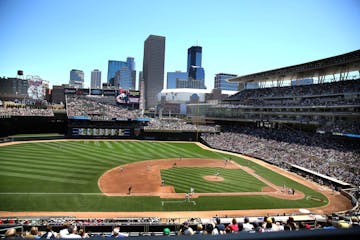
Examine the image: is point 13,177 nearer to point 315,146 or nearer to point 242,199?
point 242,199

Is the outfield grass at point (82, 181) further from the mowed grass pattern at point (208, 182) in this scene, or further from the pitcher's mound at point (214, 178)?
the pitcher's mound at point (214, 178)

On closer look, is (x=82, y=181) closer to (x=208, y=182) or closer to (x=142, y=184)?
(x=142, y=184)

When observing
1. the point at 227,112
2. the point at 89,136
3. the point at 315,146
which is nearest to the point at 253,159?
the point at 315,146

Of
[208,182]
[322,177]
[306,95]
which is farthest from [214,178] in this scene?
[306,95]

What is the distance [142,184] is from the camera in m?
30.8

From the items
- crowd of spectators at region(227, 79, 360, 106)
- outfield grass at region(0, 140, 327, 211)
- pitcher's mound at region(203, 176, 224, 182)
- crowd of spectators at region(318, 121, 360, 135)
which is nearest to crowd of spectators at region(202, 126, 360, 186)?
crowd of spectators at region(318, 121, 360, 135)

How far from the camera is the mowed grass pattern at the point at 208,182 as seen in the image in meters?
30.1

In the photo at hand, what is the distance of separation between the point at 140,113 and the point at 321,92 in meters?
45.3

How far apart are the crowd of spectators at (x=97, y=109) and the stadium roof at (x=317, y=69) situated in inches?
1448

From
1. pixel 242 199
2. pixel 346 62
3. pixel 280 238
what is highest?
pixel 346 62

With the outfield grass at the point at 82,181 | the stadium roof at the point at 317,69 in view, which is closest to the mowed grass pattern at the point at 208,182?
the outfield grass at the point at 82,181

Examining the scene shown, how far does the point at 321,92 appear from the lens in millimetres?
55969

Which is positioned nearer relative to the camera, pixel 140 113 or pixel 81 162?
pixel 81 162

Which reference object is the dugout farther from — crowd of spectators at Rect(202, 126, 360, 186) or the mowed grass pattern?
the mowed grass pattern
